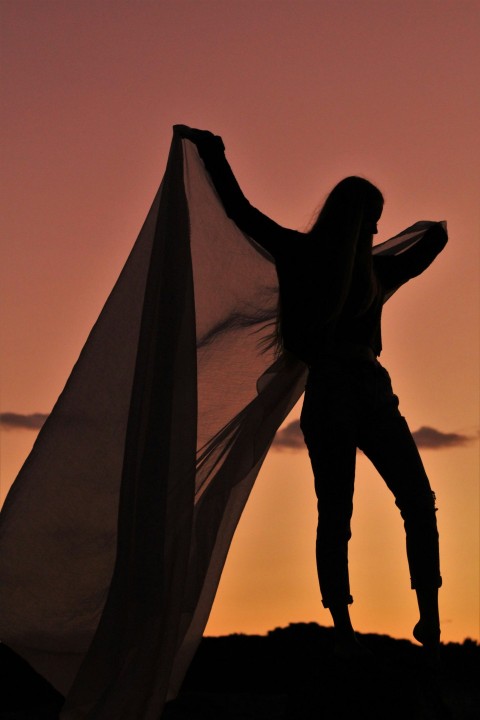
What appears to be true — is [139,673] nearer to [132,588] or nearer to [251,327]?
[132,588]

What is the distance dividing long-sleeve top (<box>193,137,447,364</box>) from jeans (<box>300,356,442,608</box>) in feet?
0.49

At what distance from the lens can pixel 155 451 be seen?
17.5 ft

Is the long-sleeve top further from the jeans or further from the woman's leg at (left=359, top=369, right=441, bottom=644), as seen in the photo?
the woman's leg at (left=359, top=369, right=441, bottom=644)

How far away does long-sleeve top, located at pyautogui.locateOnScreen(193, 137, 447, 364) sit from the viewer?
5266 millimetres

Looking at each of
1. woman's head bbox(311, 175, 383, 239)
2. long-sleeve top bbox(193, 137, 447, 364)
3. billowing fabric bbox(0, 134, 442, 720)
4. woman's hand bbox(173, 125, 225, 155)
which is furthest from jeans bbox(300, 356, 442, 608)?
woman's hand bbox(173, 125, 225, 155)

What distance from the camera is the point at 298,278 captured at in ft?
17.6

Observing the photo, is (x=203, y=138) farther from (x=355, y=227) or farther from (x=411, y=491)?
(x=411, y=491)

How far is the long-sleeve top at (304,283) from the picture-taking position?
5266mm

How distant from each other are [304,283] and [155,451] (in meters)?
1.18

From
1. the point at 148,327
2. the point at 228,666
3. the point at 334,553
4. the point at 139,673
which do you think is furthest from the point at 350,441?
the point at 228,666

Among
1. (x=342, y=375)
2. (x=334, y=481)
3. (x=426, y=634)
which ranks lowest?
(x=426, y=634)

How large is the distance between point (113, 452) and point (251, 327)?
1079 mm

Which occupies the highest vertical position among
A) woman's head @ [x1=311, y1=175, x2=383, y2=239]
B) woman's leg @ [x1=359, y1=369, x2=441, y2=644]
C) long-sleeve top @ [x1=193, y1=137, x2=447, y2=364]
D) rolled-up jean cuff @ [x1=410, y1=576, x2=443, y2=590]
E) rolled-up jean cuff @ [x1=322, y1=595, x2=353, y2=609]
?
woman's head @ [x1=311, y1=175, x2=383, y2=239]

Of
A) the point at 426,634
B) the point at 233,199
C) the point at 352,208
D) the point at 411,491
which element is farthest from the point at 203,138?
the point at 426,634
